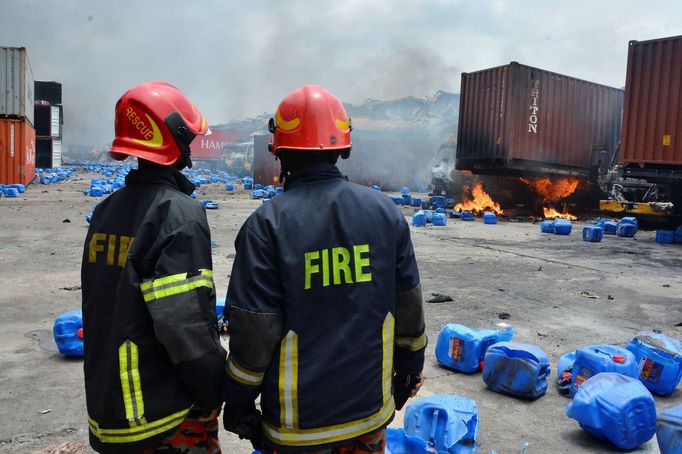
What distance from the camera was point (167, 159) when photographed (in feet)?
5.94

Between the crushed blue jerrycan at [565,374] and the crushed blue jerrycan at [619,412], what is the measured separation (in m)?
0.62

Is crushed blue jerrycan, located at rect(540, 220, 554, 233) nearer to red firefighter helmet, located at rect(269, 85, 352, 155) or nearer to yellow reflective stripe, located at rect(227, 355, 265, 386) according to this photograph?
red firefighter helmet, located at rect(269, 85, 352, 155)

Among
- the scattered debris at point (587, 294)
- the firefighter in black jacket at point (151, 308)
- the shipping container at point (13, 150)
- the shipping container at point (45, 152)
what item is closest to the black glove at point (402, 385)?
the firefighter in black jacket at point (151, 308)

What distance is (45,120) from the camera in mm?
37562

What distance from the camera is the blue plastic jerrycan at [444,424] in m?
2.62

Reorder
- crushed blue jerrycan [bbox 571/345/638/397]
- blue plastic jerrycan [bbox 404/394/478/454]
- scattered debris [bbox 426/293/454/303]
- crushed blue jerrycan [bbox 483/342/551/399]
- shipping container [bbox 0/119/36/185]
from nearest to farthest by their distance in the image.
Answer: blue plastic jerrycan [bbox 404/394/478/454], crushed blue jerrycan [bbox 571/345/638/397], crushed blue jerrycan [bbox 483/342/551/399], scattered debris [bbox 426/293/454/303], shipping container [bbox 0/119/36/185]

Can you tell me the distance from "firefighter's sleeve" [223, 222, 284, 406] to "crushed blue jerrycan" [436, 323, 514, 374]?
2663 millimetres

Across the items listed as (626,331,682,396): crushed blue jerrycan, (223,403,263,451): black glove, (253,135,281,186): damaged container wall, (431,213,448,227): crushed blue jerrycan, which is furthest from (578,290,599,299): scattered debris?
(253,135,281,186): damaged container wall

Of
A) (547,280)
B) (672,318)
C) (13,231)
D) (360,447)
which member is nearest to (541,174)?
(547,280)

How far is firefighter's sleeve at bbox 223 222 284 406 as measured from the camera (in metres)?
1.59

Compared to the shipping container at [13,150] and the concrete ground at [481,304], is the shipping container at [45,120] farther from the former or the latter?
the concrete ground at [481,304]

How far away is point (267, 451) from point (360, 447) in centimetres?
29

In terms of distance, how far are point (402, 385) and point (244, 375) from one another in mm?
613

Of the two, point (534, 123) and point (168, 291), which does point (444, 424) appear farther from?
point (534, 123)
